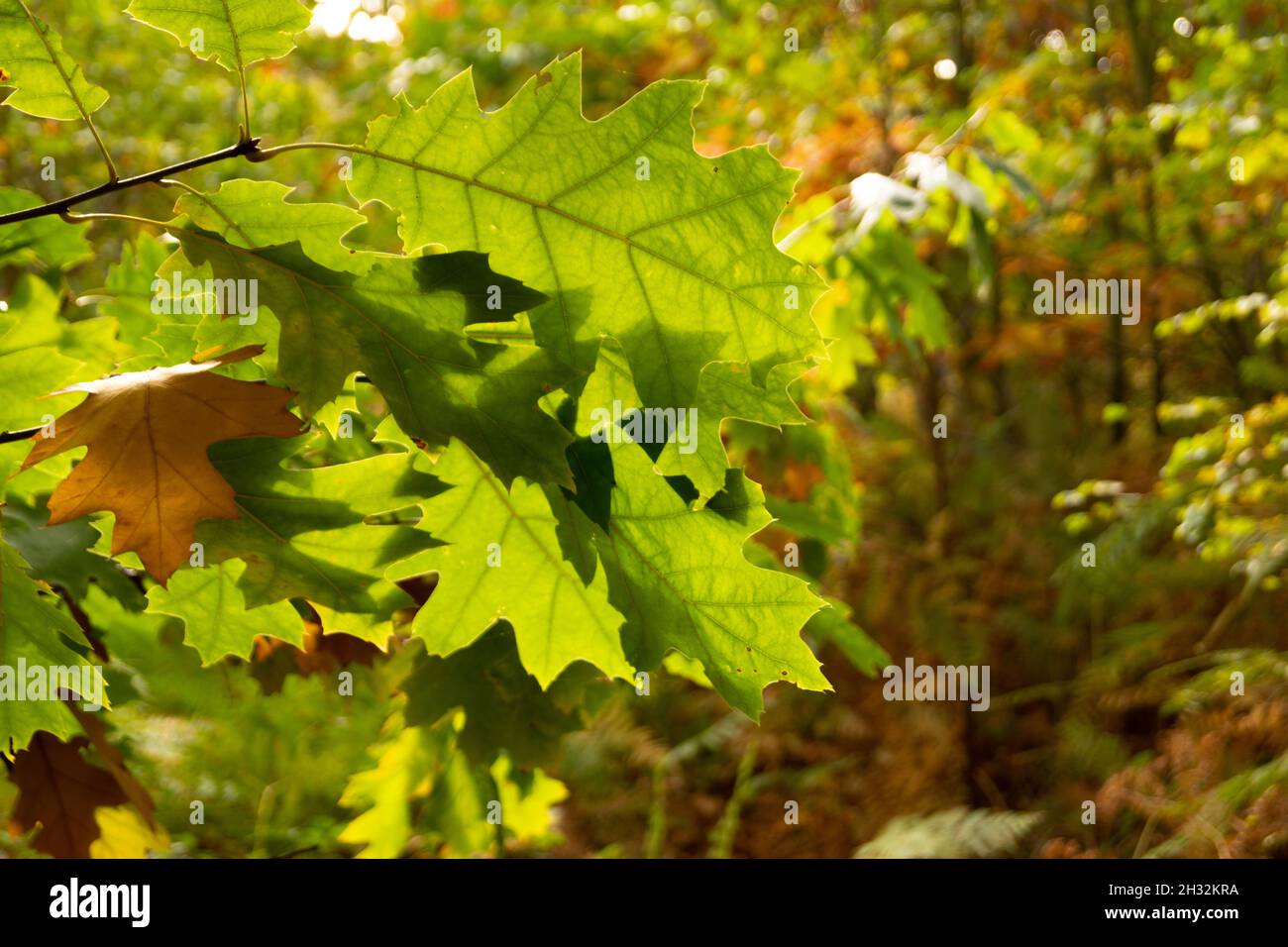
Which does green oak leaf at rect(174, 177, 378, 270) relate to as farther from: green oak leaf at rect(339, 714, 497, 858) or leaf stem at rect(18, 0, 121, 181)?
green oak leaf at rect(339, 714, 497, 858)

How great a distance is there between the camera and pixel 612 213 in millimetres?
850

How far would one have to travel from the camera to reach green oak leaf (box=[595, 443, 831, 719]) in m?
0.87

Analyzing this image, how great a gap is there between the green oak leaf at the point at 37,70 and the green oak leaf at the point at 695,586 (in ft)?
1.79

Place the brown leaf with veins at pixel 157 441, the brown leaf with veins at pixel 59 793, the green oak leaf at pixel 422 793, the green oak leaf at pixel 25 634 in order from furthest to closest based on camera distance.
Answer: the green oak leaf at pixel 422 793, the brown leaf with veins at pixel 59 793, the green oak leaf at pixel 25 634, the brown leaf with veins at pixel 157 441

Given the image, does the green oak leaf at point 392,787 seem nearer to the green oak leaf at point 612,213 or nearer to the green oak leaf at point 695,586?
the green oak leaf at point 695,586

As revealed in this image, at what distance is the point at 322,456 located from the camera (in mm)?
1247

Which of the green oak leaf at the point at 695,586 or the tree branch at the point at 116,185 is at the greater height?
the tree branch at the point at 116,185

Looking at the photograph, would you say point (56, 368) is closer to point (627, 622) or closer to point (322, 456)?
point (322, 456)

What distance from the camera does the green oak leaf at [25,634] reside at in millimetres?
896

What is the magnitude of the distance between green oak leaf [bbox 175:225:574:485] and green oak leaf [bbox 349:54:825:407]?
42 millimetres

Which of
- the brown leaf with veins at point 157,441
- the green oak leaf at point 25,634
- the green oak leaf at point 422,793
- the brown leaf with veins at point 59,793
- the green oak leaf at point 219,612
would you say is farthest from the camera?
the green oak leaf at point 422,793

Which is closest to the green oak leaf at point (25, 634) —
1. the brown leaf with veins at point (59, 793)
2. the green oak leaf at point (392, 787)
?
the brown leaf with veins at point (59, 793)

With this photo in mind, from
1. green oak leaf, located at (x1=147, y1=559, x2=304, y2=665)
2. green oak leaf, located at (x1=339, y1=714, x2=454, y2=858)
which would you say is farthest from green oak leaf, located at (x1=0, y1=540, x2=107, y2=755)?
green oak leaf, located at (x1=339, y1=714, x2=454, y2=858)
